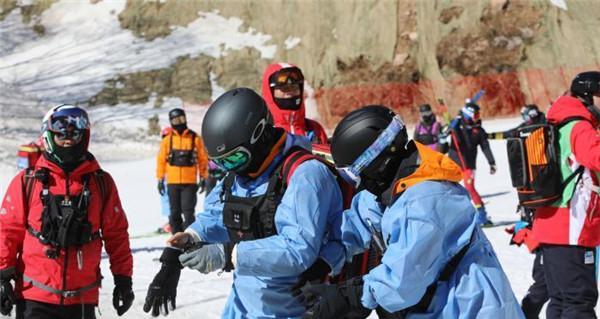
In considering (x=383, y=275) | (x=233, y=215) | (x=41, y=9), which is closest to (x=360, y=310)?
(x=383, y=275)

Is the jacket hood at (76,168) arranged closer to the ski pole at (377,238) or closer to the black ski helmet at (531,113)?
the ski pole at (377,238)

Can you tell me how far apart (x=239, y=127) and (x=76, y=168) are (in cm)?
166

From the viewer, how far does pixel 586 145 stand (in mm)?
5160

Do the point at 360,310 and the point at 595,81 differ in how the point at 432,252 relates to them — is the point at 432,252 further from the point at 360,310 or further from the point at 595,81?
the point at 595,81

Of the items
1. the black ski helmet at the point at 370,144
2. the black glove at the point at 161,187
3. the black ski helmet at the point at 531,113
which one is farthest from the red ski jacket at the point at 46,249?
the black ski helmet at the point at 531,113

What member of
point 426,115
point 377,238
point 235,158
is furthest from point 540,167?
point 426,115

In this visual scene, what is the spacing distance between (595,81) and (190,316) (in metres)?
3.85

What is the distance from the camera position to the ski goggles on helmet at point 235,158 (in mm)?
3744

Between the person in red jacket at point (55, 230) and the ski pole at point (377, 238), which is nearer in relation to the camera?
the ski pole at point (377, 238)

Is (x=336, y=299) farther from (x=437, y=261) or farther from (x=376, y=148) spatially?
(x=376, y=148)

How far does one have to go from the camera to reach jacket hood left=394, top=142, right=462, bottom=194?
3129 millimetres

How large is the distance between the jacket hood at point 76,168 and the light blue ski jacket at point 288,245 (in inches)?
57.1

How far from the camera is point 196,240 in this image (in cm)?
399

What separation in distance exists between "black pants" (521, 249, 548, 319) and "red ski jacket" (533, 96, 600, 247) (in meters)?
0.47
